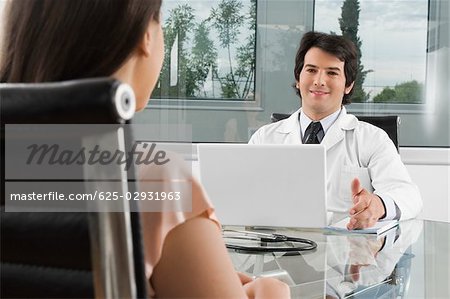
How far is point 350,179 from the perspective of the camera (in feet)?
8.98

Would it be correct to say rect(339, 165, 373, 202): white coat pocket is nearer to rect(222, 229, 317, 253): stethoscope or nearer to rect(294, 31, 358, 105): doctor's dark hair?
rect(294, 31, 358, 105): doctor's dark hair

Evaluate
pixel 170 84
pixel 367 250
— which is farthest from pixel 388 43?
pixel 367 250

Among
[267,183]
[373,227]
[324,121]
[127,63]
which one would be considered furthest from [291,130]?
[127,63]

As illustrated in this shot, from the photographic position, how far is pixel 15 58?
0.76 meters

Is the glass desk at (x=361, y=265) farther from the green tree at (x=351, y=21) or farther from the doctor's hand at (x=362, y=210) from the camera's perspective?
the green tree at (x=351, y=21)

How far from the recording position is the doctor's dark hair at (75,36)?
713 mm

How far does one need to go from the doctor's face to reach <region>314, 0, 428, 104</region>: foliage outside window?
1184 mm

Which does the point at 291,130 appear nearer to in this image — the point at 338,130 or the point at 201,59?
the point at 338,130

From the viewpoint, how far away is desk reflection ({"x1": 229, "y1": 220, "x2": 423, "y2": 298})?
1.37 m

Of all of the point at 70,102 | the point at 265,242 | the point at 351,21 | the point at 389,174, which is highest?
the point at 351,21

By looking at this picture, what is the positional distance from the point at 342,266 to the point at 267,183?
1.28 ft

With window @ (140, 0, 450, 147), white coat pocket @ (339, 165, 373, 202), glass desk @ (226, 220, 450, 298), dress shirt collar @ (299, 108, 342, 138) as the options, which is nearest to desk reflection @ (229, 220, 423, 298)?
glass desk @ (226, 220, 450, 298)

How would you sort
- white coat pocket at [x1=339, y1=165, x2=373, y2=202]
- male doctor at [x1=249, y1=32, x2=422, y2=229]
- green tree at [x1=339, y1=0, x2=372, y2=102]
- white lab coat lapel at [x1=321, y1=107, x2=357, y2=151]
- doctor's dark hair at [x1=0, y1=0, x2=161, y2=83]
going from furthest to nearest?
green tree at [x1=339, y1=0, x2=372, y2=102], white lab coat lapel at [x1=321, y1=107, x2=357, y2=151], white coat pocket at [x1=339, y1=165, x2=373, y2=202], male doctor at [x1=249, y1=32, x2=422, y2=229], doctor's dark hair at [x1=0, y1=0, x2=161, y2=83]

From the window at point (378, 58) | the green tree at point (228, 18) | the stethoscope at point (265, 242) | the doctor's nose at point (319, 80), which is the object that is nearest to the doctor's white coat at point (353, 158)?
the doctor's nose at point (319, 80)
